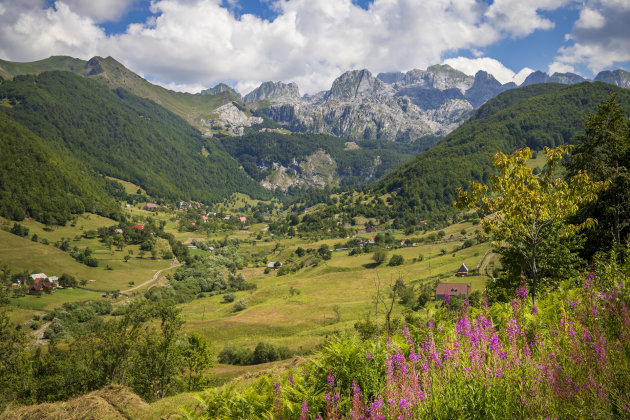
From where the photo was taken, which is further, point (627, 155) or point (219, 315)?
point (219, 315)

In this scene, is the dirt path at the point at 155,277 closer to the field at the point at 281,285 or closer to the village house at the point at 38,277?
the field at the point at 281,285

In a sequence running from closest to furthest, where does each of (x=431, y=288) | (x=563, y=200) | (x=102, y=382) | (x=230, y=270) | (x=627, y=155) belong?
(x=563, y=200), (x=627, y=155), (x=102, y=382), (x=431, y=288), (x=230, y=270)

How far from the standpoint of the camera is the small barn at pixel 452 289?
84.6 metres

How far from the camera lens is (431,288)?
A: 312 ft

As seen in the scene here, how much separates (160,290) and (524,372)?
147m

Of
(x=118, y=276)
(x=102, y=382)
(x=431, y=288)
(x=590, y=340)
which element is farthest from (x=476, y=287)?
(x=118, y=276)

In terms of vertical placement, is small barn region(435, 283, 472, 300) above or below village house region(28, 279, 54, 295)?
below

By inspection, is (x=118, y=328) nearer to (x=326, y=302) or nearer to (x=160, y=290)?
(x=326, y=302)

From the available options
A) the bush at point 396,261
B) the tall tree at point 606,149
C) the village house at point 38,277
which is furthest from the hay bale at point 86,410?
the village house at point 38,277

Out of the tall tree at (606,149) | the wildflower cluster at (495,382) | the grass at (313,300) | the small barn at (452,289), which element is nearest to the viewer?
the wildflower cluster at (495,382)

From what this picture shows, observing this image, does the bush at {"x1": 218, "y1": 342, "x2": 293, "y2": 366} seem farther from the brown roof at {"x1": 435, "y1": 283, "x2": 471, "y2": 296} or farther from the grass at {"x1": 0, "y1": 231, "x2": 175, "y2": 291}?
the grass at {"x1": 0, "y1": 231, "x2": 175, "y2": 291}

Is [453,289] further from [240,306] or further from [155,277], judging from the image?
[155,277]

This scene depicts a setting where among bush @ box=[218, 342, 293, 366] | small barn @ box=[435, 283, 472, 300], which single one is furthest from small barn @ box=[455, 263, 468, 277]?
bush @ box=[218, 342, 293, 366]

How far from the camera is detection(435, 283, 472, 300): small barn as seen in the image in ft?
277
